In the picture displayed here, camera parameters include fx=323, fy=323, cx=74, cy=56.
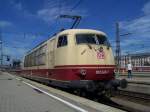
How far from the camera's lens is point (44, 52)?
20.1 meters

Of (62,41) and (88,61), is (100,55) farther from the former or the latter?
(62,41)

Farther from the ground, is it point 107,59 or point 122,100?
point 107,59

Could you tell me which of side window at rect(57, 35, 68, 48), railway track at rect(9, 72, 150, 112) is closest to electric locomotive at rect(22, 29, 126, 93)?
side window at rect(57, 35, 68, 48)

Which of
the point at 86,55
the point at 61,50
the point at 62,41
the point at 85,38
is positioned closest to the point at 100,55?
Answer: the point at 86,55

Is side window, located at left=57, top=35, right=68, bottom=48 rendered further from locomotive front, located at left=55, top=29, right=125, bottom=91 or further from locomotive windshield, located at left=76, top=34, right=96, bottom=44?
locomotive windshield, located at left=76, top=34, right=96, bottom=44

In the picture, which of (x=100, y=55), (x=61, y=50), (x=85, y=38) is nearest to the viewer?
(x=100, y=55)

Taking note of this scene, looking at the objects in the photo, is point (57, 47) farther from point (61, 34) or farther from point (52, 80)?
point (52, 80)

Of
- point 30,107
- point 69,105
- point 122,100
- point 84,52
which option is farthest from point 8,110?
point 122,100

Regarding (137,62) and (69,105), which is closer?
(69,105)

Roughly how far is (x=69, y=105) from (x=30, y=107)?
4.18 feet

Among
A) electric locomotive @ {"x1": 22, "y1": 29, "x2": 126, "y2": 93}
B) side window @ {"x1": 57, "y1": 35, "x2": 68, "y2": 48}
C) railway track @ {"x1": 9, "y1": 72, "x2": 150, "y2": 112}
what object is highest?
side window @ {"x1": 57, "y1": 35, "x2": 68, "y2": 48}

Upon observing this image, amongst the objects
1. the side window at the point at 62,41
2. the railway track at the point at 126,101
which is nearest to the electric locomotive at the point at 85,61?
the side window at the point at 62,41

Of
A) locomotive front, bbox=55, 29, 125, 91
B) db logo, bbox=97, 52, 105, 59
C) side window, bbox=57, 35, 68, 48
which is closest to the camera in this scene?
locomotive front, bbox=55, 29, 125, 91

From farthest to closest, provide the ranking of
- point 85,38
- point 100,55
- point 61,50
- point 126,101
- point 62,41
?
point 126,101
point 62,41
point 61,50
point 85,38
point 100,55
